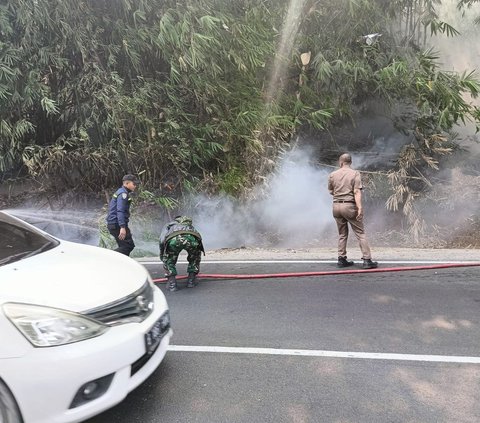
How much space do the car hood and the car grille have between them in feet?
0.11

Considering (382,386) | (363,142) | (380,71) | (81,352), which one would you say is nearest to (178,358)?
(81,352)

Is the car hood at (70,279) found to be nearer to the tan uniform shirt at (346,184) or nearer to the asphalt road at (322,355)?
the asphalt road at (322,355)

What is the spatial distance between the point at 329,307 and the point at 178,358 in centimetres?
172

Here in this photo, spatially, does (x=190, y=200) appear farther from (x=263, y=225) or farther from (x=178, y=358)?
(x=178, y=358)

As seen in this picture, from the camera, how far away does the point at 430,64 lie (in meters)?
9.62

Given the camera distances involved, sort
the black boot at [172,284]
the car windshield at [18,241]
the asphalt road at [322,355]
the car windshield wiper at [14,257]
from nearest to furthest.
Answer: the asphalt road at [322,355], the car windshield wiper at [14,257], the car windshield at [18,241], the black boot at [172,284]

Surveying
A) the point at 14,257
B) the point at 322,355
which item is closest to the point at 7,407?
the point at 14,257

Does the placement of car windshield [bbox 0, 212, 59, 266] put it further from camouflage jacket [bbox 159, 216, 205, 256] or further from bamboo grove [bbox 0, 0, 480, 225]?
bamboo grove [bbox 0, 0, 480, 225]

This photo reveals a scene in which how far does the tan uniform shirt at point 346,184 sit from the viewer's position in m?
6.08

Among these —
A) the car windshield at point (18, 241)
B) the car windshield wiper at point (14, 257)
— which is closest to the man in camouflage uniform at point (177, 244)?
the car windshield at point (18, 241)

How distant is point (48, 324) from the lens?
2.46 m

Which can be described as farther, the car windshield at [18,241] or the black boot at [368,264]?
the black boot at [368,264]

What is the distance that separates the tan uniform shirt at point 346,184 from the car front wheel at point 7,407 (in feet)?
15.5

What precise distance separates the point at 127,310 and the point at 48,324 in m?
0.48
